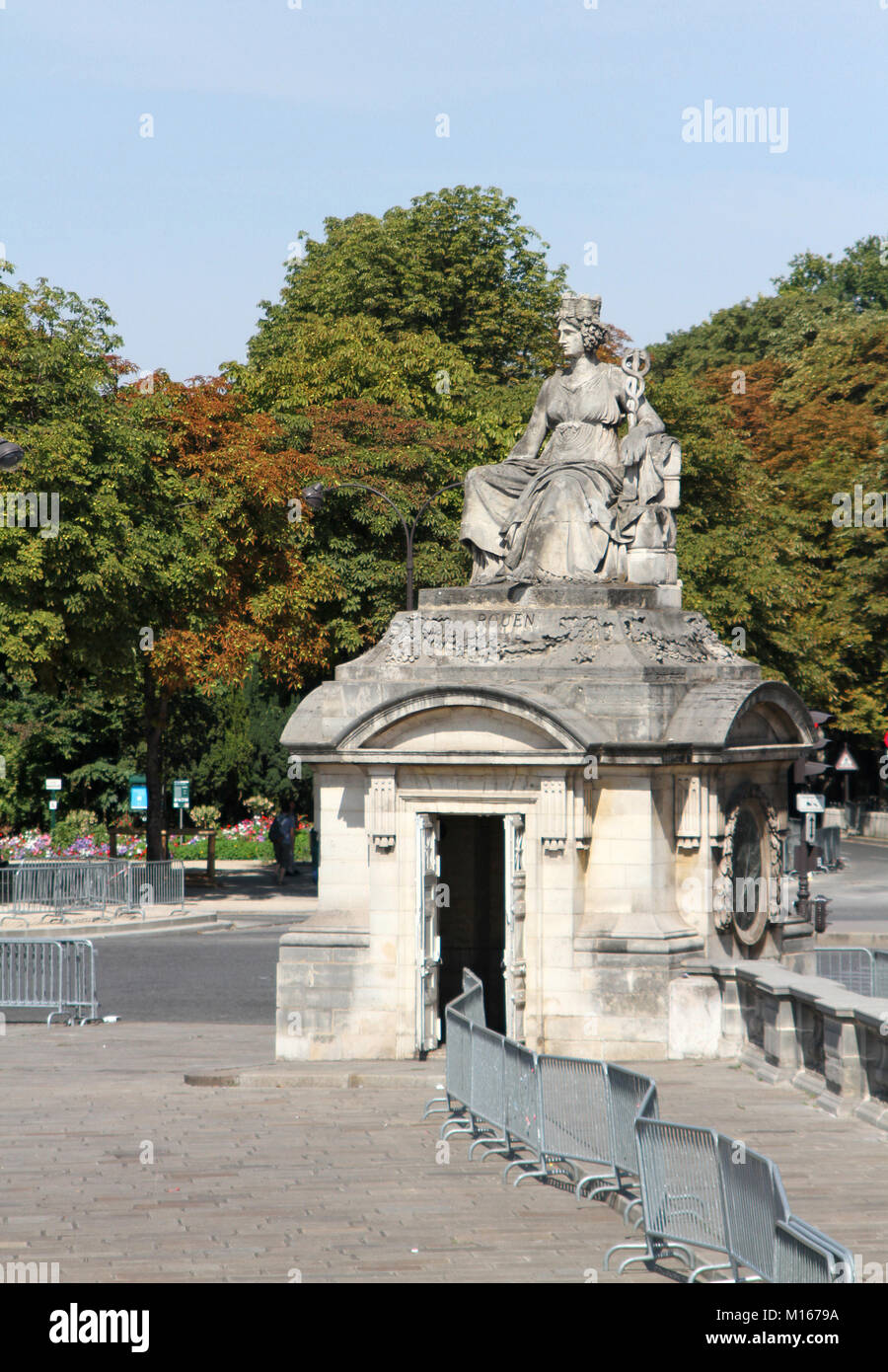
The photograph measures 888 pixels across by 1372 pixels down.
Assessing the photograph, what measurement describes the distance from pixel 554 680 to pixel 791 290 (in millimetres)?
66678

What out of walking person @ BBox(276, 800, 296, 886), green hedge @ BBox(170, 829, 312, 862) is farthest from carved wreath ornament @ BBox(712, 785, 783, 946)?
green hedge @ BBox(170, 829, 312, 862)

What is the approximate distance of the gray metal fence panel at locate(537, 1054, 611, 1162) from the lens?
436 inches

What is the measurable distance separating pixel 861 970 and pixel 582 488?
6993mm

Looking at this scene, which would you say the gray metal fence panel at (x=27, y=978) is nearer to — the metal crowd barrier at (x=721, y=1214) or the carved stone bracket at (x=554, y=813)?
the carved stone bracket at (x=554, y=813)

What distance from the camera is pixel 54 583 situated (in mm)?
31531

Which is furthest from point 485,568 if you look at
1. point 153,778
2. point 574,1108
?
point 153,778

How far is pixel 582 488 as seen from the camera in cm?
1748

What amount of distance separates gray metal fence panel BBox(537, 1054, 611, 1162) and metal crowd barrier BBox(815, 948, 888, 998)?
5.14 m

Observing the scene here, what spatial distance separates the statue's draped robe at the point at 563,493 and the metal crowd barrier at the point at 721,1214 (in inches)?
327

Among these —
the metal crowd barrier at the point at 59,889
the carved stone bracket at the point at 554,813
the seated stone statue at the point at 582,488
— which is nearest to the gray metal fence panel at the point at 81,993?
A: the carved stone bracket at the point at 554,813

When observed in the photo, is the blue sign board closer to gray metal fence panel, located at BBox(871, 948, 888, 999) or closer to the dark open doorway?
the dark open doorway

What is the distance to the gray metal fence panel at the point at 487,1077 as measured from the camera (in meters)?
12.5
